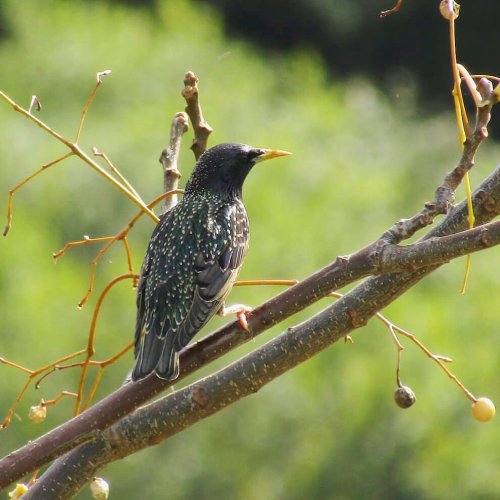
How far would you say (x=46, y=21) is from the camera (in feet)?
31.1

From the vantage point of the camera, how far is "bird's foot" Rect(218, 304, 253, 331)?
1154 millimetres

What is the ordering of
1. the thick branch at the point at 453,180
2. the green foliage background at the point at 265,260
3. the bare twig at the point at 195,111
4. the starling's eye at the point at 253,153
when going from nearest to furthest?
1. the thick branch at the point at 453,180
2. the bare twig at the point at 195,111
3. the starling's eye at the point at 253,153
4. the green foliage background at the point at 265,260

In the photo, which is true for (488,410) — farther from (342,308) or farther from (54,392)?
(54,392)

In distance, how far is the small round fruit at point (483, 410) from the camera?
1.27 m

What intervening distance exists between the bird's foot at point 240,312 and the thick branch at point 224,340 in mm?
11

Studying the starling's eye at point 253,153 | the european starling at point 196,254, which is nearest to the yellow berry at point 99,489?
the european starling at point 196,254

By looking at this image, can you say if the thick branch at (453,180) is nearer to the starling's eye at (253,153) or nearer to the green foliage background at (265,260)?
the starling's eye at (253,153)

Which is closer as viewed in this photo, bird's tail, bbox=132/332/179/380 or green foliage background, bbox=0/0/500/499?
bird's tail, bbox=132/332/179/380

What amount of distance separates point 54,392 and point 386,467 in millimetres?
1192

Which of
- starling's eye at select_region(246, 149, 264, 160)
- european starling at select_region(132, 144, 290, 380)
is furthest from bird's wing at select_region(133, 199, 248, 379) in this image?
starling's eye at select_region(246, 149, 264, 160)

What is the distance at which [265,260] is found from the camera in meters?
4.90

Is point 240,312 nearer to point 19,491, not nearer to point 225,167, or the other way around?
point 19,491

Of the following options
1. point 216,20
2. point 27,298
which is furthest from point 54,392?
point 216,20

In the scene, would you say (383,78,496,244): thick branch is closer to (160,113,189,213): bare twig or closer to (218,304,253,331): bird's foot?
(218,304,253,331): bird's foot
